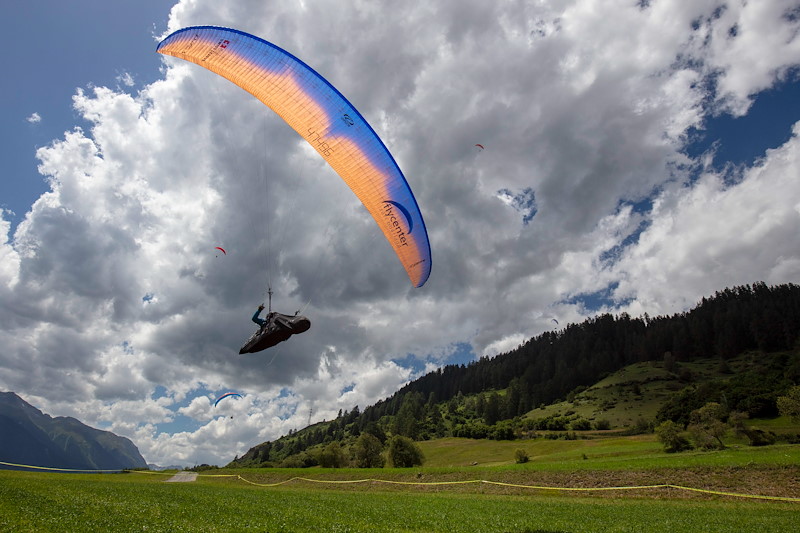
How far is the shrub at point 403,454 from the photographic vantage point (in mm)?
54375

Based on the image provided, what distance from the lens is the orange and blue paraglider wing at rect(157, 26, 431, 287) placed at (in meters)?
19.0

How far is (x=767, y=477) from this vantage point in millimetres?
23125

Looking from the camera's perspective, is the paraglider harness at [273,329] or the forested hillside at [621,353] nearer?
the paraglider harness at [273,329]

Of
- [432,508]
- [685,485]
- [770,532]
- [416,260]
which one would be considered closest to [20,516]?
[432,508]

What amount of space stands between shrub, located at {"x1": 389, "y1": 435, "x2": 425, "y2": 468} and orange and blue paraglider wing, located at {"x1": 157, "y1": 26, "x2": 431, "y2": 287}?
42.3 meters

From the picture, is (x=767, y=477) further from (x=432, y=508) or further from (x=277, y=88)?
(x=277, y=88)

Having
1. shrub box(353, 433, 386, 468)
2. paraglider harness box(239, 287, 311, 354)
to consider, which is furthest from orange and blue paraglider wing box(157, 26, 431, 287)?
shrub box(353, 433, 386, 468)

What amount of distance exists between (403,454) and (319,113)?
156ft

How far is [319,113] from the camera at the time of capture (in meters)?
19.3

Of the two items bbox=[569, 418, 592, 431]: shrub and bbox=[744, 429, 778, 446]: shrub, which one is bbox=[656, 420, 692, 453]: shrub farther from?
bbox=[569, 418, 592, 431]: shrub

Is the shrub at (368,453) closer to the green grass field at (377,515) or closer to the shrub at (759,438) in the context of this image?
the green grass field at (377,515)

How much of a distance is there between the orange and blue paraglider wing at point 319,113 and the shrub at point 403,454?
42.3 m

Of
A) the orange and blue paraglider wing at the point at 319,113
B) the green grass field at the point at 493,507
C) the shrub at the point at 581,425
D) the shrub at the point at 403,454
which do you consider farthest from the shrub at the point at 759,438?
the shrub at the point at 581,425

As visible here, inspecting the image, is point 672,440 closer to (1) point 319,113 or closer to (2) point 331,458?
(2) point 331,458
